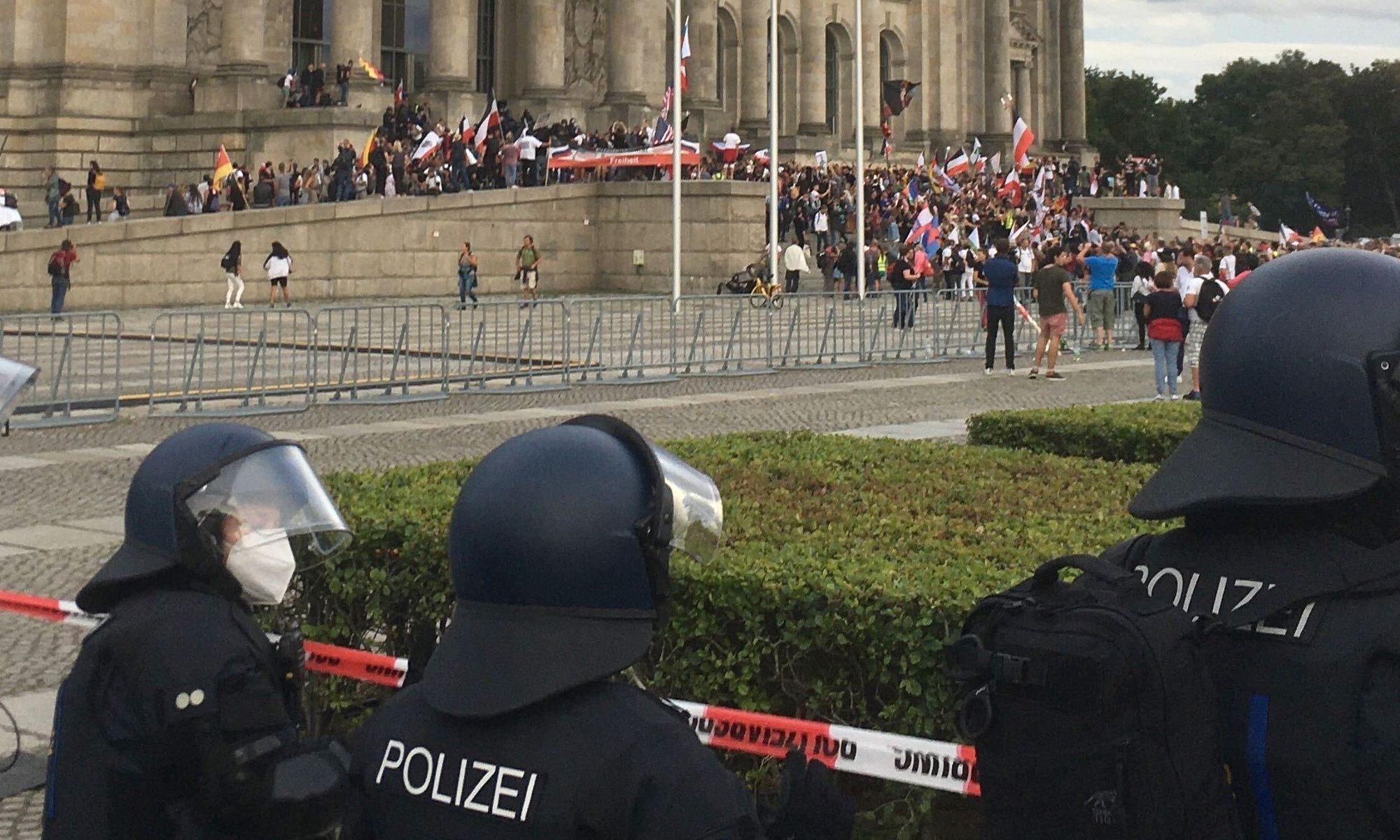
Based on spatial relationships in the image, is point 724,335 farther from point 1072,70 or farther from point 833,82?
point 1072,70

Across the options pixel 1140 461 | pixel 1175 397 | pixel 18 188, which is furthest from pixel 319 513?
pixel 18 188

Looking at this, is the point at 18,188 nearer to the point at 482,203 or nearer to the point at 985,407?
the point at 482,203

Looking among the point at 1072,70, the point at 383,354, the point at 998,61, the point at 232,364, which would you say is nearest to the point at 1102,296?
the point at 383,354

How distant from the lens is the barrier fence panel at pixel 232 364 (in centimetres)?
1877

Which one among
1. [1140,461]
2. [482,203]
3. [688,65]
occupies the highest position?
[688,65]

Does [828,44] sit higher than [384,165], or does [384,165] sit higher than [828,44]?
[828,44]

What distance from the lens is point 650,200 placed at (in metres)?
41.0

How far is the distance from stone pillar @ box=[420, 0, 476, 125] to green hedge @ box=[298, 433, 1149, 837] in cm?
3973

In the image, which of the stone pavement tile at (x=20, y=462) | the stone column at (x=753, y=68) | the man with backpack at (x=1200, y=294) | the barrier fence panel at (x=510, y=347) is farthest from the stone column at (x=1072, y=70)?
the stone pavement tile at (x=20, y=462)

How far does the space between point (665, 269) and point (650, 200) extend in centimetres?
148

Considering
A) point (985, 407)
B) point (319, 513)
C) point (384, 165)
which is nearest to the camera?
point (319, 513)

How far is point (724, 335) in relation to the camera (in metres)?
23.8

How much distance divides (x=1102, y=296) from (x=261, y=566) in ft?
85.3

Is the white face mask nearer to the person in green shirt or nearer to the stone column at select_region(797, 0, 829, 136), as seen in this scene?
the person in green shirt
